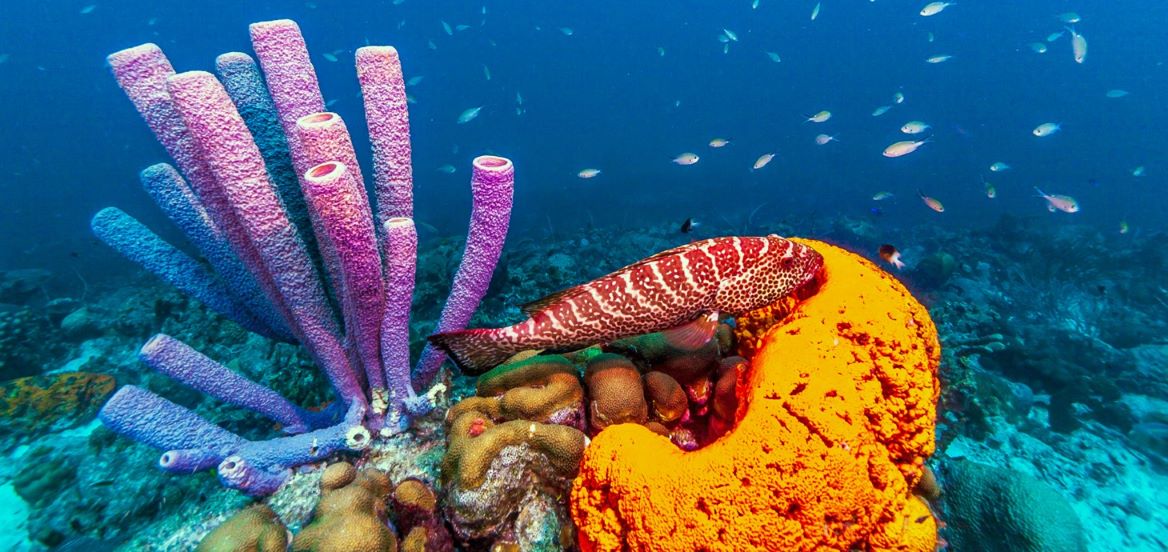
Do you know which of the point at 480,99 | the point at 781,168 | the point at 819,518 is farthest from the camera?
the point at 480,99

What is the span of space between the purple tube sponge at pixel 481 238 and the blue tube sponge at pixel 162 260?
1.56 meters

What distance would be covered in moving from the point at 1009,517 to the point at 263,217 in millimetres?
5471

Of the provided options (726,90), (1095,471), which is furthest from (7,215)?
(726,90)

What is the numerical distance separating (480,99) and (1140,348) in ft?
248

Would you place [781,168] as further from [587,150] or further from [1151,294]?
[1151,294]

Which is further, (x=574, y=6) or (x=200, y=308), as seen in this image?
(x=574, y=6)

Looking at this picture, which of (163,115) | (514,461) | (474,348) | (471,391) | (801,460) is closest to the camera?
(801,460)

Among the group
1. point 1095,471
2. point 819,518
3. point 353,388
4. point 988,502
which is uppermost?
point 819,518

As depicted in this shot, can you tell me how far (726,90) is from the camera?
82000 mm

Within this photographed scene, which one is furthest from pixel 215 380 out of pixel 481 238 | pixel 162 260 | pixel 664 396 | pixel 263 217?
pixel 664 396

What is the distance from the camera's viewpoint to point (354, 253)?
8.79 ft

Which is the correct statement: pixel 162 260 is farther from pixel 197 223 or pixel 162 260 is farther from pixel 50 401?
pixel 50 401

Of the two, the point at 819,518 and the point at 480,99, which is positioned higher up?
the point at 819,518

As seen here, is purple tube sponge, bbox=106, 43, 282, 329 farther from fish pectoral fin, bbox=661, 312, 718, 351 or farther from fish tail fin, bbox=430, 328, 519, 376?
fish pectoral fin, bbox=661, 312, 718, 351
